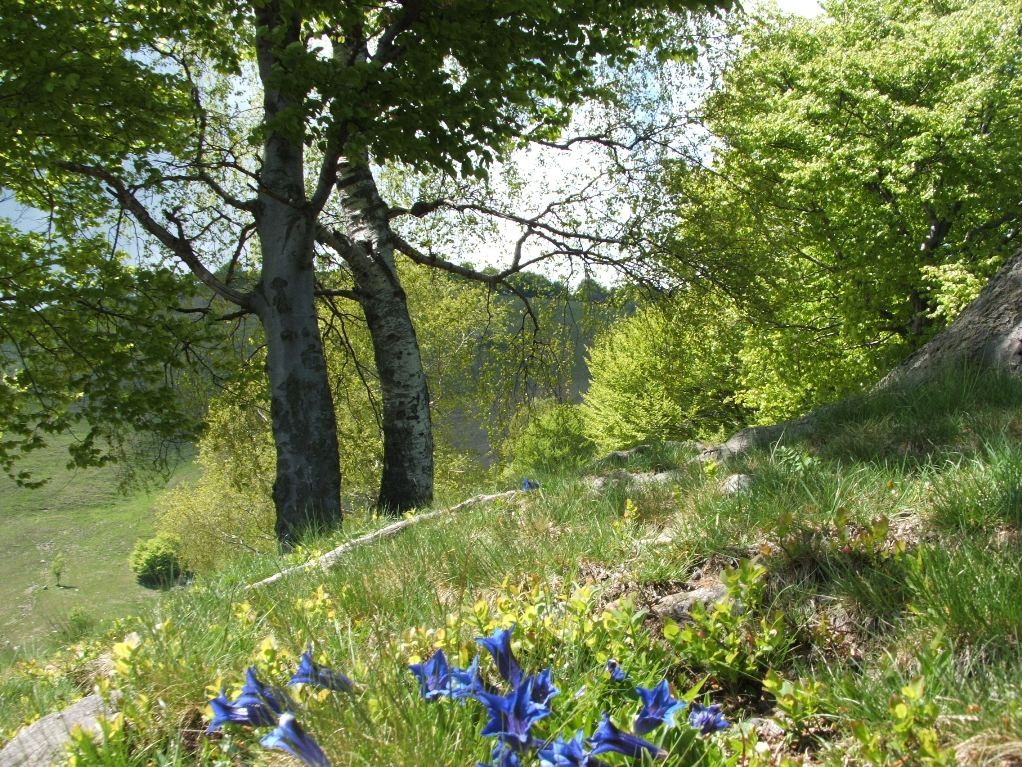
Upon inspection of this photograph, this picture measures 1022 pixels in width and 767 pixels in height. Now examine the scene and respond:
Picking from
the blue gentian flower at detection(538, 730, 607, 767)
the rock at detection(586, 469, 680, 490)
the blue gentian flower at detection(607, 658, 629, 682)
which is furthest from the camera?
the rock at detection(586, 469, 680, 490)

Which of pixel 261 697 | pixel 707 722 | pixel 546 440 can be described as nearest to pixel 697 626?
pixel 707 722

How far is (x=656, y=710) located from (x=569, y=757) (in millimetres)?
229

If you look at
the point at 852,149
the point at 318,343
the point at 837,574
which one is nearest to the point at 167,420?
the point at 318,343

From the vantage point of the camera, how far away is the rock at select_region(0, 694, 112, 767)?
1841 mm

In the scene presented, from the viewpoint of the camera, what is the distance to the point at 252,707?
1.59m

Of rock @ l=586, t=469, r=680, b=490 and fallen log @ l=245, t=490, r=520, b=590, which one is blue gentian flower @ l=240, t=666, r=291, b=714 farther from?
rock @ l=586, t=469, r=680, b=490

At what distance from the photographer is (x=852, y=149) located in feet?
61.0

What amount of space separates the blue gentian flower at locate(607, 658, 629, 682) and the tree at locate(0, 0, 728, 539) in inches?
202

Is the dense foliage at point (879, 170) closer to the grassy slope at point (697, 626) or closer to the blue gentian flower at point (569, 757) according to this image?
the grassy slope at point (697, 626)

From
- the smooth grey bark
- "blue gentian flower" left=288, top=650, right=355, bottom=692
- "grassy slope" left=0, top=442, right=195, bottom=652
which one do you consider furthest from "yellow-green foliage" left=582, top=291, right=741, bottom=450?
"grassy slope" left=0, top=442, right=195, bottom=652

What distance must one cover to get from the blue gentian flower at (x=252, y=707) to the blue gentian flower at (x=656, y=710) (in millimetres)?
784

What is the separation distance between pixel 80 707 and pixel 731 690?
189cm

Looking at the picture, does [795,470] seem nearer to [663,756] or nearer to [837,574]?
[837,574]

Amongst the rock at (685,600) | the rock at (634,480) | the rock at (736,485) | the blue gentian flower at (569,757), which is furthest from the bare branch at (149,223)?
the blue gentian flower at (569,757)
